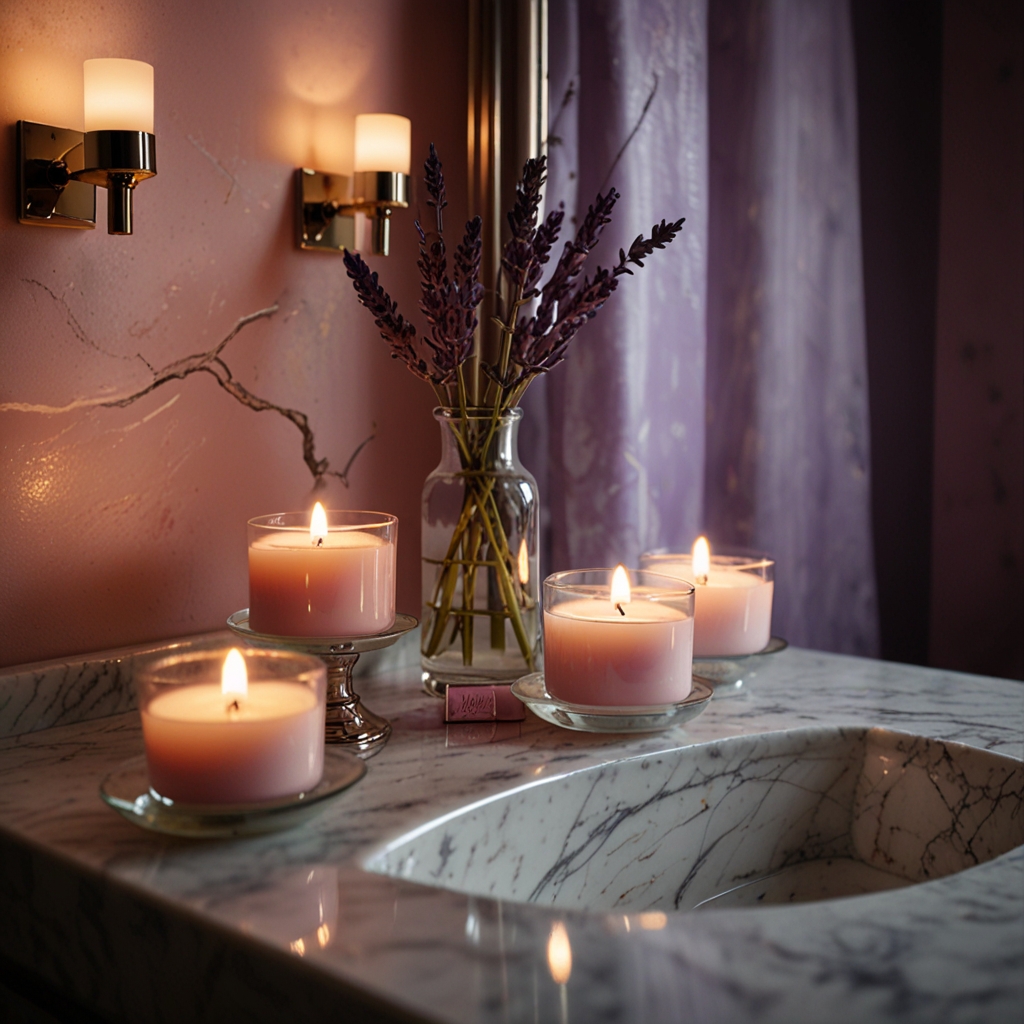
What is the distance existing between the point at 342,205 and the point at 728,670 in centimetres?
64

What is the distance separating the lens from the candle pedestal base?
899mm

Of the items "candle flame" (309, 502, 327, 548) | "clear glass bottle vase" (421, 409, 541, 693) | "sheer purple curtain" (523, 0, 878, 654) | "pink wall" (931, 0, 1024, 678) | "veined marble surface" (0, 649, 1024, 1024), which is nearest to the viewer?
"veined marble surface" (0, 649, 1024, 1024)

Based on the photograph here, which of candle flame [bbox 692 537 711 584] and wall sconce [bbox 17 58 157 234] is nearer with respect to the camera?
wall sconce [bbox 17 58 157 234]

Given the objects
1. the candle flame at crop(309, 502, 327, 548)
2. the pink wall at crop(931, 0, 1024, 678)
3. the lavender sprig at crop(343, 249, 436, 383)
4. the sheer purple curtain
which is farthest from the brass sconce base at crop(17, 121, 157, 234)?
the pink wall at crop(931, 0, 1024, 678)

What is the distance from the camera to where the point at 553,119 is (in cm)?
137

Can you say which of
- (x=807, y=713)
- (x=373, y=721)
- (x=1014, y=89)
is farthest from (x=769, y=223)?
(x=373, y=721)

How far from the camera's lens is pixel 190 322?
3.45 ft

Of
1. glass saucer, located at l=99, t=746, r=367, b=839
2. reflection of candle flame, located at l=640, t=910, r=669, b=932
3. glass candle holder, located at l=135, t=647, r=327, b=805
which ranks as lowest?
reflection of candle flame, located at l=640, t=910, r=669, b=932

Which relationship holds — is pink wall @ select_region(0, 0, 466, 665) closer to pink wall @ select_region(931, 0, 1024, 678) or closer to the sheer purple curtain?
the sheer purple curtain

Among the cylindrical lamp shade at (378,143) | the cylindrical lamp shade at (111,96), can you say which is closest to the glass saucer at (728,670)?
the cylindrical lamp shade at (378,143)

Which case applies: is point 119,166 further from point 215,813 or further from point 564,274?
point 215,813

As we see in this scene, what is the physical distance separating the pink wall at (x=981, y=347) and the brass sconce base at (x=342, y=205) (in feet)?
3.15

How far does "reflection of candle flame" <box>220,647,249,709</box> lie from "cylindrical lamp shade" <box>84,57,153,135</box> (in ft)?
1.50

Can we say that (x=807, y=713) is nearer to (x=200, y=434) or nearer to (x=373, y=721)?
(x=373, y=721)
